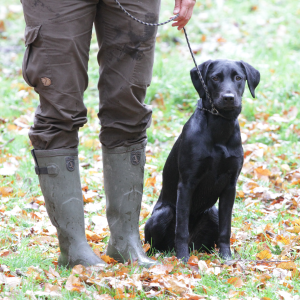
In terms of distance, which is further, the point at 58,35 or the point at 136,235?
the point at 136,235

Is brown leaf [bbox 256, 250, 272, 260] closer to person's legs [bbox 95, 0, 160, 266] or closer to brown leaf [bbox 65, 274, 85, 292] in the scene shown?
person's legs [bbox 95, 0, 160, 266]

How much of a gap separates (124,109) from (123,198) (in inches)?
21.0

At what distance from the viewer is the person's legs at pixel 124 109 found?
232 centimetres

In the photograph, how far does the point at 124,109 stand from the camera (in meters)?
2.38

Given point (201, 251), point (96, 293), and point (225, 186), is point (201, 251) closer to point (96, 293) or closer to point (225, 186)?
point (225, 186)

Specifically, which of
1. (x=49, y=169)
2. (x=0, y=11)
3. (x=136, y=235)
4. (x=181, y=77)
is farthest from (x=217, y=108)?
(x=0, y=11)

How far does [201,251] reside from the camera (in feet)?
10.0

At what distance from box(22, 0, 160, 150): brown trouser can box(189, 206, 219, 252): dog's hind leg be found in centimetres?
91

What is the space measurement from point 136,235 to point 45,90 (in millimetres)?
1012

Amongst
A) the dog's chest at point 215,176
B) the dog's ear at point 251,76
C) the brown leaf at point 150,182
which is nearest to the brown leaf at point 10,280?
the dog's chest at point 215,176

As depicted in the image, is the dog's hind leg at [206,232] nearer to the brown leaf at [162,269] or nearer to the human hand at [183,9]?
the brown leaf at [162,269]

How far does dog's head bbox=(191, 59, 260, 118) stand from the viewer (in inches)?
105

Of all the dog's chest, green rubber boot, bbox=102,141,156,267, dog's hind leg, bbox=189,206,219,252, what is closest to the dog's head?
the dog's chest

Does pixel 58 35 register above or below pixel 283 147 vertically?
above
